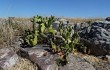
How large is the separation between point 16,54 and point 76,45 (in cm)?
283

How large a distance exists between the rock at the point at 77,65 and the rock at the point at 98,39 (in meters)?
1.29

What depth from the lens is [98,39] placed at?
11.2 metres

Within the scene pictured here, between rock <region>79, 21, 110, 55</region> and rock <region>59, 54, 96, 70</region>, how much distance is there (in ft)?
4.24

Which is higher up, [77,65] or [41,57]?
[41,57]

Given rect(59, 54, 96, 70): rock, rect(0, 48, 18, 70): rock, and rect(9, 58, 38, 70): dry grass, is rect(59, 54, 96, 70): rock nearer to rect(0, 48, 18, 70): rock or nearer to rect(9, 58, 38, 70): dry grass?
rect(9, 58, 38, 70): dry grass

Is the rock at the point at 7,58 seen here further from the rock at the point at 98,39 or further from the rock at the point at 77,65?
the rock at the point at 98,39

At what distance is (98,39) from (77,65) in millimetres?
2024

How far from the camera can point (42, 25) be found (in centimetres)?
1132

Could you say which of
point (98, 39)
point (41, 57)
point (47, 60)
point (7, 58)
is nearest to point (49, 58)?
point (47, 60)

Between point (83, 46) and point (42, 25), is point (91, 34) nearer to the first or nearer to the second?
point (83, 46)

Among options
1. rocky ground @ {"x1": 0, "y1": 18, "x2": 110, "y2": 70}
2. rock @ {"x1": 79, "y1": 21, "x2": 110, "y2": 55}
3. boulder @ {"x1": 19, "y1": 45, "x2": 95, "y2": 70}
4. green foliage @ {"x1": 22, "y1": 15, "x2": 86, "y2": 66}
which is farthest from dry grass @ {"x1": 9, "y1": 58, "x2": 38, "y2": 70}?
rock @ {"x1": 79, "y1": 21, "x2": 110, "y2": 55}

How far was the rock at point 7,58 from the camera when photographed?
9414 mm

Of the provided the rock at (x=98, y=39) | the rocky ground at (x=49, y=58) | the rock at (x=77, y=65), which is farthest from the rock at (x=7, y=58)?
the rock at (x=98, y=39)

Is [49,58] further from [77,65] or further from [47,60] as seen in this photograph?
[77,65]
